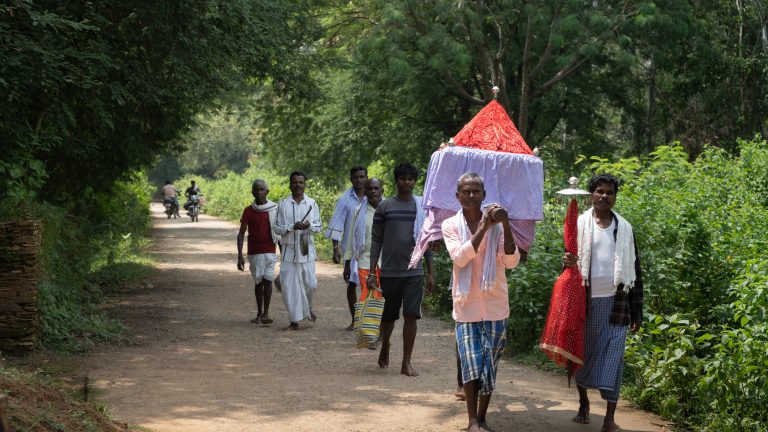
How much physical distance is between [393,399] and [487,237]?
1.91m

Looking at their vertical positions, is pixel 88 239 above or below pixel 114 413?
above

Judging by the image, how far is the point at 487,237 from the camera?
626 centimetres

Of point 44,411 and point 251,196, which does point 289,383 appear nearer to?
point 44,411

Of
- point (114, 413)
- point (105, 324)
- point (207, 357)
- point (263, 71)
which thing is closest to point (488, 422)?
point (114, 413)

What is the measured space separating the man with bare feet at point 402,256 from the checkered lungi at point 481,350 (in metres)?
1.94

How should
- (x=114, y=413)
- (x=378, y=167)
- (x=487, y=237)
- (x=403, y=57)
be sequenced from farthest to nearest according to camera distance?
1. (x=378, y=167)
2. (x=403, y=57)
3. (x=114, y=413)
4. (x=487, y=237)

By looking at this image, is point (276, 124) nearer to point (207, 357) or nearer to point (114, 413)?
point (207, 357)

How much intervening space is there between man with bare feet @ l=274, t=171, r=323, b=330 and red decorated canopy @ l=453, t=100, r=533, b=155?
14.5ft

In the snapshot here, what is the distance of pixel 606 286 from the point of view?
6453mm

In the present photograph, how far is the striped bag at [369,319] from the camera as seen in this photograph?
890 cm

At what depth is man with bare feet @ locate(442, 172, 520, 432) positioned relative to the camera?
6.20 m

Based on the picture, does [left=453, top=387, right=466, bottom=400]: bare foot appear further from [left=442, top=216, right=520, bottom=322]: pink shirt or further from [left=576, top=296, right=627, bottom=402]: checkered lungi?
[left=442, top=216, right=520, bottom=322]: pink shirt

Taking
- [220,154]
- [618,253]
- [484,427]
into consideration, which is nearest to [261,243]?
[484,427]

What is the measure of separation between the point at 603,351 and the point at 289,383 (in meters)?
2.92
